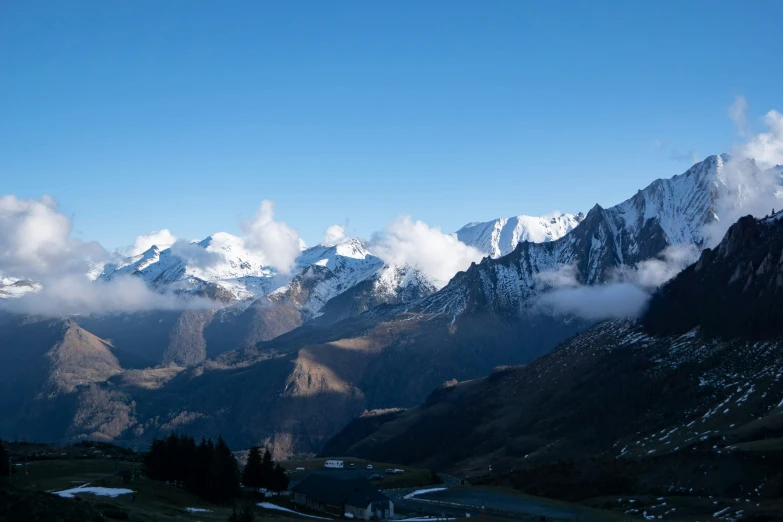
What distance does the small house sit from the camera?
12681cm

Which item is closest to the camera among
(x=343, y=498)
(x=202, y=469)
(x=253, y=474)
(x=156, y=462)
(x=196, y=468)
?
(x=202, y=469)

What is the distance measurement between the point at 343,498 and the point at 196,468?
26.0 m

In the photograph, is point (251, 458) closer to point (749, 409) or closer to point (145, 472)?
point (145, 472)

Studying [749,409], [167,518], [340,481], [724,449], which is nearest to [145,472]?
[340,481]

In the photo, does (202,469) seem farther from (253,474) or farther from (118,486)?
(253,474)

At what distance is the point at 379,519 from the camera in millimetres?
125188

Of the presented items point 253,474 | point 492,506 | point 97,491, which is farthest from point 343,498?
point 97,491

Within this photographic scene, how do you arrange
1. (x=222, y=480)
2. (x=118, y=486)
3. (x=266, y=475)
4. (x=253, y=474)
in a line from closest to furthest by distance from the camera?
(x=118, y=486), (x=222, y=480), (x=253, y=474), (x=266, y=475)

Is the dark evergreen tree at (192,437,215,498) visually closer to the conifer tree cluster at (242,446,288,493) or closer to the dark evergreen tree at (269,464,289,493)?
the conifer tree cluster at (242,446,288,493)

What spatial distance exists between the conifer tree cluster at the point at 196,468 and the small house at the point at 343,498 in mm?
15586

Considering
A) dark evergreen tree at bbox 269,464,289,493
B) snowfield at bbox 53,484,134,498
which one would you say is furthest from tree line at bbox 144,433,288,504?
snowfield at bbox 53,484,134,498

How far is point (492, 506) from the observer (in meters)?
136

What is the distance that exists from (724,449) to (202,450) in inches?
3892

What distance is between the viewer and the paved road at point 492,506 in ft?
400
